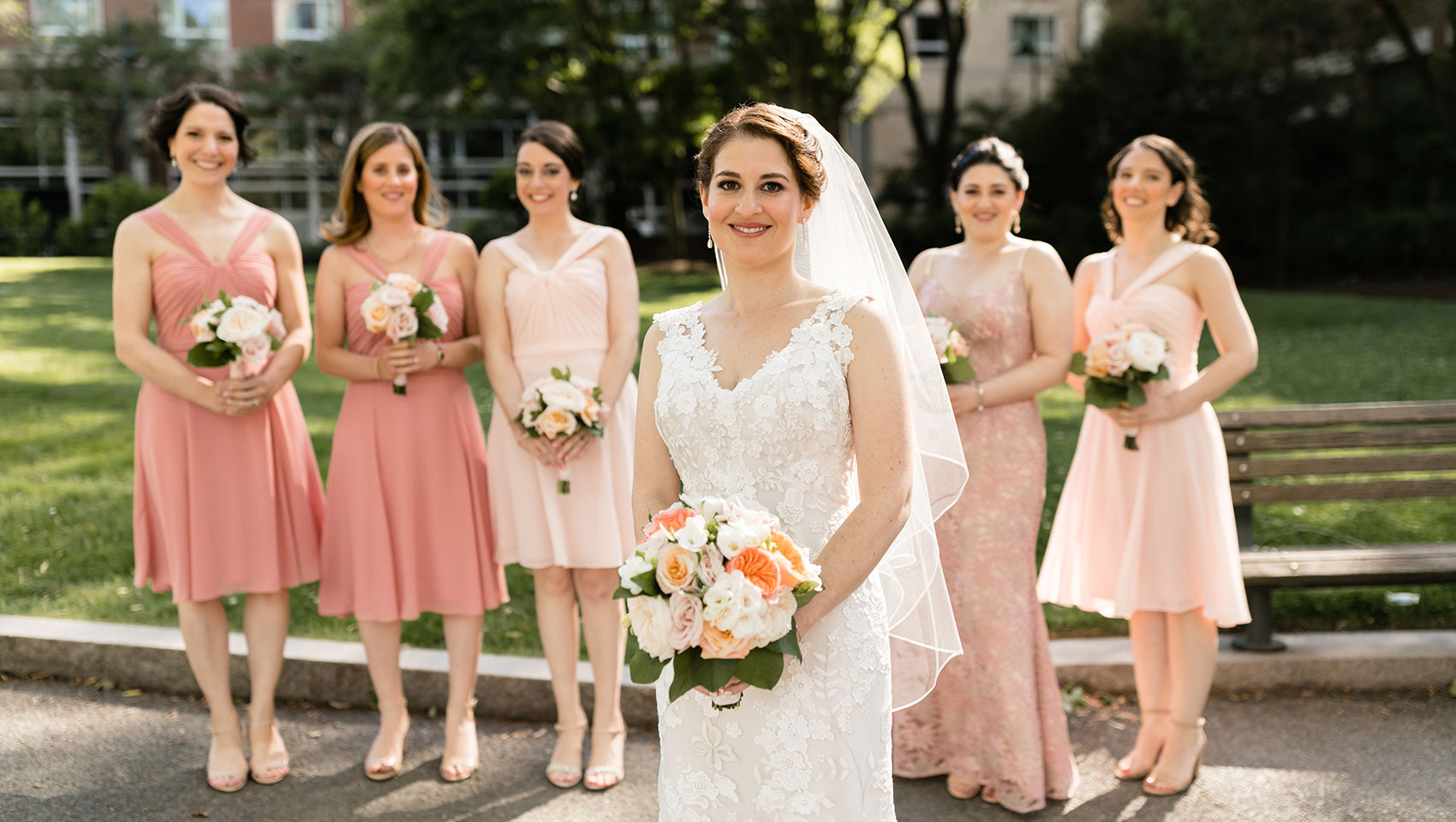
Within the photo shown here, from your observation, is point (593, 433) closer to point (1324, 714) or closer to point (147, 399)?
point (147, 399)

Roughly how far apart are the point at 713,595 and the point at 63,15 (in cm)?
4727

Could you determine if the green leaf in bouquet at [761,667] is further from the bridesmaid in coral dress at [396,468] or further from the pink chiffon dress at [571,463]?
the bridesmaid in coral dress at [396,468]

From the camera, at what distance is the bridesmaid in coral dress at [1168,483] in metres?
4.91

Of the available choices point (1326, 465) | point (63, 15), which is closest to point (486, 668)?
point (1326, 465)

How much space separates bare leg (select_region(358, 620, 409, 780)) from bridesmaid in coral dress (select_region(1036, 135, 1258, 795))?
3.14m

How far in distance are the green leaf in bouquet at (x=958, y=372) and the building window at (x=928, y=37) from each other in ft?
126

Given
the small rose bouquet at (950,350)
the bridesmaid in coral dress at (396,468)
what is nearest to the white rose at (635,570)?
the small rose bouquet at (950,350)

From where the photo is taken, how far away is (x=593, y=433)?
4.88 metres

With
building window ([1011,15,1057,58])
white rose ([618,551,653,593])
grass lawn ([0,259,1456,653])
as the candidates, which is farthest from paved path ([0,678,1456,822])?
building window ([1011,15,1057,58])

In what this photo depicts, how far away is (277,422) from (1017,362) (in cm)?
330

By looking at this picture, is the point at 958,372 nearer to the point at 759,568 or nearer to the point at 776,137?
the point at 776,137

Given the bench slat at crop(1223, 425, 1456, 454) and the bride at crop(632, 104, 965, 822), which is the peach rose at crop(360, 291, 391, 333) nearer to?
the bride at crop(632, 104, 965, 822)

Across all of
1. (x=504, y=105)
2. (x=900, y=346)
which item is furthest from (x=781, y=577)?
(x=504, y=105)

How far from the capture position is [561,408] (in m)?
4.78
